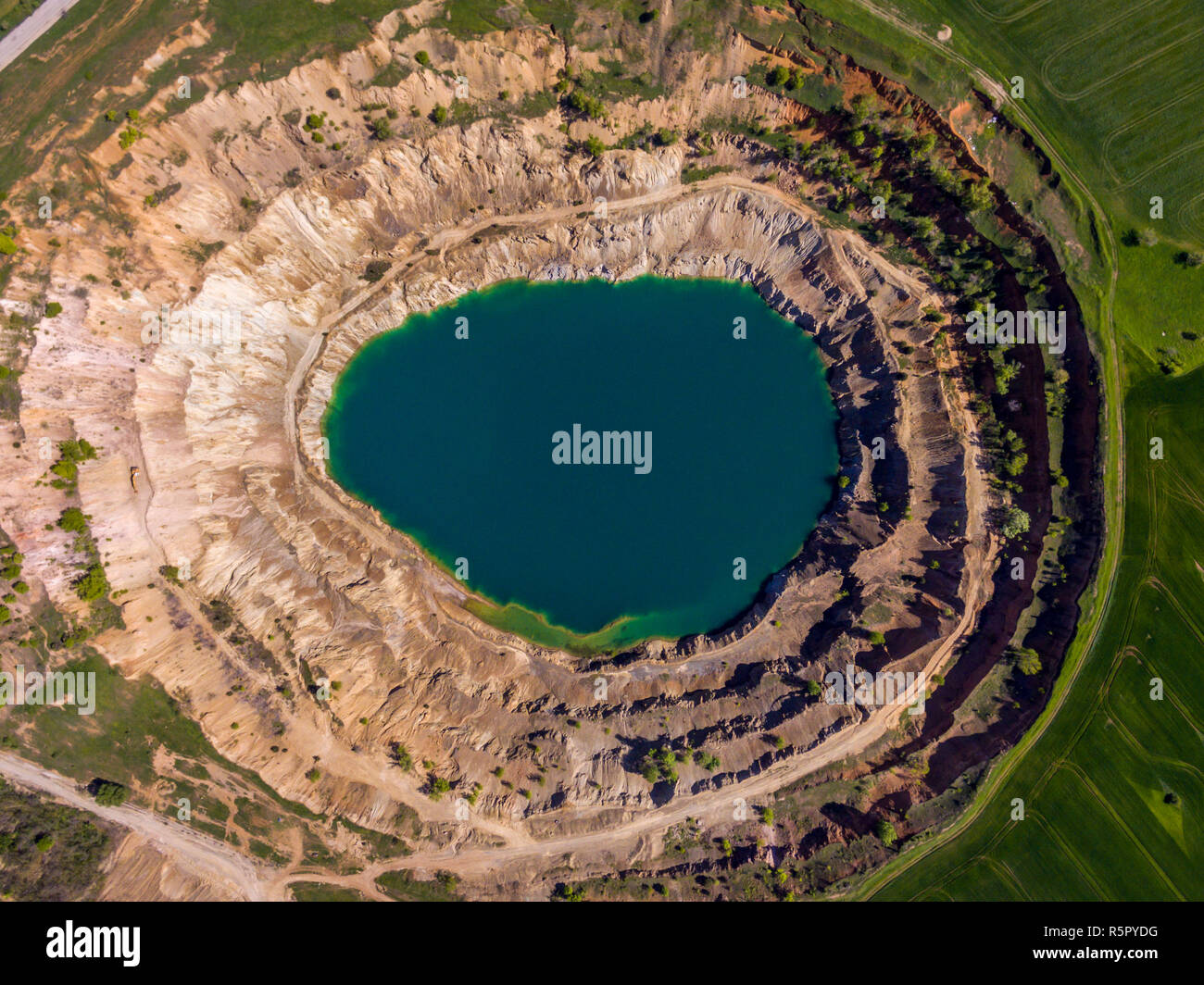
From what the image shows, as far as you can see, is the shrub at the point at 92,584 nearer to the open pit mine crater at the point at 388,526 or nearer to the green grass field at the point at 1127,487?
the open pit mine crater at the point at 388,526

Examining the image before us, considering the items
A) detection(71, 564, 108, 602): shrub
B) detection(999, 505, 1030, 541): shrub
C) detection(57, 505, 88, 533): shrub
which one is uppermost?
detection(57, 505, 88, 533): shrub

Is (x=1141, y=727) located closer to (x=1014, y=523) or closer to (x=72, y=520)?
(x=1014, y=523)

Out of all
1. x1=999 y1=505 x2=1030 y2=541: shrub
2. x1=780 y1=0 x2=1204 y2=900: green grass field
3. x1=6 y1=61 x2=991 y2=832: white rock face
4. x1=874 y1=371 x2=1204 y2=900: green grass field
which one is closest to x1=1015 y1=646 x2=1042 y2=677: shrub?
x1=780 y1=0 x2=1204 y2=900: green grass field

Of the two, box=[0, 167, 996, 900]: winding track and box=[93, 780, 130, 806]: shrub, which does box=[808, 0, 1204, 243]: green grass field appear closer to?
box=[0, 167, 996, 900]: winding track

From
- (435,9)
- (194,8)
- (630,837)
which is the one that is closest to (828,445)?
(630,837)

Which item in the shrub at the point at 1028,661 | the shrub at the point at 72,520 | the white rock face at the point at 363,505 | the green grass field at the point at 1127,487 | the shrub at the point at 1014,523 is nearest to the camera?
the shrub at the point at 72,520

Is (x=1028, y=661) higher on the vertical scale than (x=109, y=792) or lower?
higher

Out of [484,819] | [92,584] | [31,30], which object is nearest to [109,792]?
[92,584]

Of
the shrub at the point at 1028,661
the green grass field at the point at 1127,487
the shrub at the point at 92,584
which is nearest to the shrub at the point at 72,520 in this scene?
the shrub at the point at 92,584
